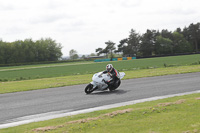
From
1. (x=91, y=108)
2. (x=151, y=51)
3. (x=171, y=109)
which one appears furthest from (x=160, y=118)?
(x=151, y=51)

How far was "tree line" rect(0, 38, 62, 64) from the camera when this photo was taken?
117 meters

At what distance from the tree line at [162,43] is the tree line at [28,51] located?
39.3 metres

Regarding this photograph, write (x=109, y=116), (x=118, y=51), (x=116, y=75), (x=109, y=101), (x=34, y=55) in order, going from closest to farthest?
(x=109, y=116) → (x=109, y=101) → (x=116, y=75) → (x=34, y=55) → (x=118, y=51)

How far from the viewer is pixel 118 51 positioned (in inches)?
6019

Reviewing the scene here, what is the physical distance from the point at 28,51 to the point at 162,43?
66083 millimetres

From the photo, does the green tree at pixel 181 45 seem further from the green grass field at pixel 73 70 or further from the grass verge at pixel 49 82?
the grass verge at pixel 49 82

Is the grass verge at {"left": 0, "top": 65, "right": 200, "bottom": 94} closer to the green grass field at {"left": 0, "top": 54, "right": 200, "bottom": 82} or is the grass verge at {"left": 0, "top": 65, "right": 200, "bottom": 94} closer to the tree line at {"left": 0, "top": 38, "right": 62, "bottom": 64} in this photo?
the green grass field at {"left": 0, "top": 54, "right": 200, "bottom": 82}

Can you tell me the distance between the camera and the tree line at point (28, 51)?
384 ft

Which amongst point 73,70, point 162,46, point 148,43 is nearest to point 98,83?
point 73,70

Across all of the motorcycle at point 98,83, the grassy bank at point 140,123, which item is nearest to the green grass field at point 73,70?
the motorcycle at point 98,83

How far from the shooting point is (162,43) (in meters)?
122

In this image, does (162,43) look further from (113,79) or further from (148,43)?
(113,79)

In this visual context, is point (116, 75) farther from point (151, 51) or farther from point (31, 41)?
point (31, 41)

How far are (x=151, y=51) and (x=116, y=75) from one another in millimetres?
110472
